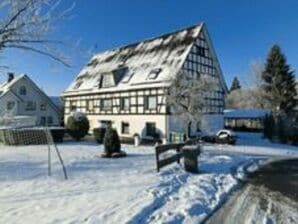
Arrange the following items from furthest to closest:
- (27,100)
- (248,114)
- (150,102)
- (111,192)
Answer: (248,114) < (27,100) < (150,102) < (111,192)

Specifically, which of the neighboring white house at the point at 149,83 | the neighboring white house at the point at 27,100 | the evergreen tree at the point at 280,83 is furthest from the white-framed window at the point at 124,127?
the evergreen tree at the point at 280,83

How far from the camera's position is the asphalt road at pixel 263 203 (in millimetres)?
7664

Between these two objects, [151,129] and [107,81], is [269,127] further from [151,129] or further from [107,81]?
[107,81]

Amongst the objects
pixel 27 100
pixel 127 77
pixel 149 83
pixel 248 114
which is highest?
pixel 127 77

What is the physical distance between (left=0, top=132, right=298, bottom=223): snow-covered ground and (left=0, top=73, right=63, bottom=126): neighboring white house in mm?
28525

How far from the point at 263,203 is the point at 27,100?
39567 mm

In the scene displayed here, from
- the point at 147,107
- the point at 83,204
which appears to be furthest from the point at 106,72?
the point at 83,204

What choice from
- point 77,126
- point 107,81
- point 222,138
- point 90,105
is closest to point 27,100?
point 90,105

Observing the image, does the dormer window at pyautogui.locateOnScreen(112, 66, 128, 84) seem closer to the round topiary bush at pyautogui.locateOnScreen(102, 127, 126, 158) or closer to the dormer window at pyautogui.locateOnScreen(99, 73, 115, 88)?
the dormer window at pyautogui.locateOnScreen(99, 73, 115, 88)

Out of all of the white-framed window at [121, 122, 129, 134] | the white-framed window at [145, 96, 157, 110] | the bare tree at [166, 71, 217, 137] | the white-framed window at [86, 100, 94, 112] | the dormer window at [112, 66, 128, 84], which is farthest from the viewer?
the white-framed window at [86, 100, 94, 112]

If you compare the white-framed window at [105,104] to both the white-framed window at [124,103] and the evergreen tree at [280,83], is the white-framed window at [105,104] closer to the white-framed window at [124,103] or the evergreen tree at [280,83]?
the white-framed window at [124,103]

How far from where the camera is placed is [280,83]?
43.2m

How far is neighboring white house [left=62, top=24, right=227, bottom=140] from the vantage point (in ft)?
101

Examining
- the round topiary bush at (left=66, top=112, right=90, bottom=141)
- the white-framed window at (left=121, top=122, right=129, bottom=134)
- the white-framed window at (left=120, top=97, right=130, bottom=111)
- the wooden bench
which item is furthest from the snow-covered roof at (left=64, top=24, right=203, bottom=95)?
the wooden bench
